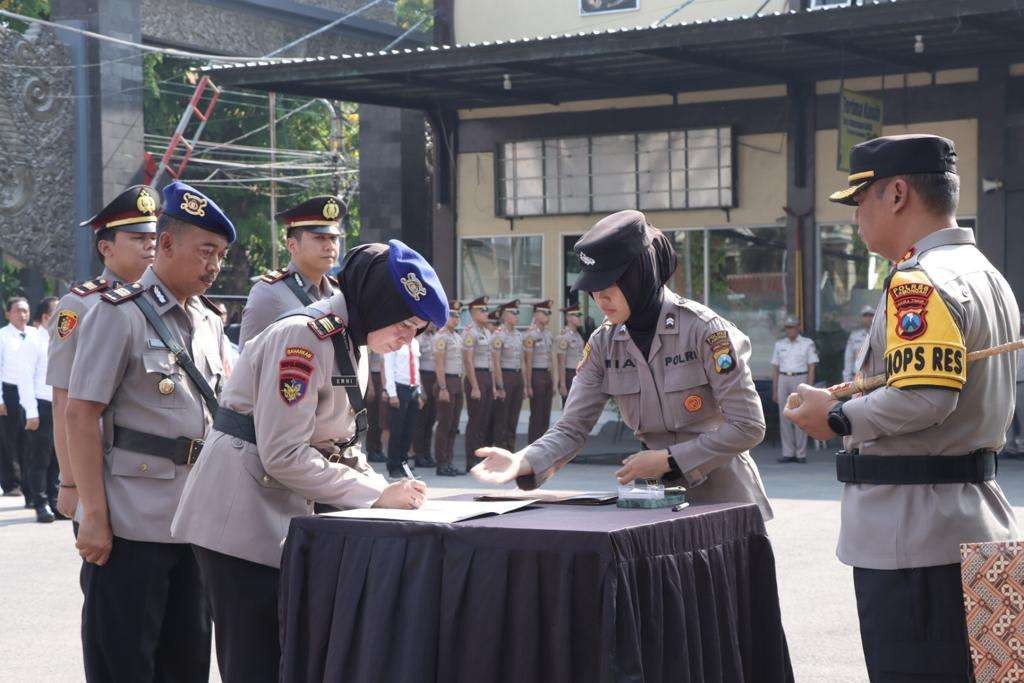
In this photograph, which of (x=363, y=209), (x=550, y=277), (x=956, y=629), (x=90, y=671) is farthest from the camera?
(x=363, y=209)

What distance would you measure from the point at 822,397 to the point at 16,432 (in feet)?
36.0

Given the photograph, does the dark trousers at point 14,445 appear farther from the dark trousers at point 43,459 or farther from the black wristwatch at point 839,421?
the black wristwatch at point 839,421

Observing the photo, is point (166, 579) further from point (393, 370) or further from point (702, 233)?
point (702, 233)

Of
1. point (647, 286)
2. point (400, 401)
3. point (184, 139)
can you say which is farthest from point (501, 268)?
point (647, 286)

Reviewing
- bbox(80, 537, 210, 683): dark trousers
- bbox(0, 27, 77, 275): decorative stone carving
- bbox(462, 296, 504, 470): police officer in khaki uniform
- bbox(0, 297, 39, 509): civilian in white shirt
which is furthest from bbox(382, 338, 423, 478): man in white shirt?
bbox(80, 537, 210, 683): dark trousers

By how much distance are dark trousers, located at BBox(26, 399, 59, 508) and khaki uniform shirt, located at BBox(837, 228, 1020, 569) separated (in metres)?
9.28

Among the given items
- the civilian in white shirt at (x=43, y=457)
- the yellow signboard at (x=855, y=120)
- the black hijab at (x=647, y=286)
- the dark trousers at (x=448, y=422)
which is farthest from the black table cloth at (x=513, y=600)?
the yellow signboard at (x=855, y=120)

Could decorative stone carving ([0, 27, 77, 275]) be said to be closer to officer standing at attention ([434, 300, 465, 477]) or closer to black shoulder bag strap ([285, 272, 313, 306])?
officer standing at attention ([434, 300, 465, 477])

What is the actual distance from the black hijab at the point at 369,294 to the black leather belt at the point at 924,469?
4.43 ft

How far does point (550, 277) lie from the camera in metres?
22.1

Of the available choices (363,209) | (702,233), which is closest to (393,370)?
(702,233)

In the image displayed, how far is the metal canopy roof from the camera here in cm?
1662

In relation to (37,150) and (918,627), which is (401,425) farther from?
(918,627)

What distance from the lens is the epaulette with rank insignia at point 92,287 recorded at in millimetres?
5482
